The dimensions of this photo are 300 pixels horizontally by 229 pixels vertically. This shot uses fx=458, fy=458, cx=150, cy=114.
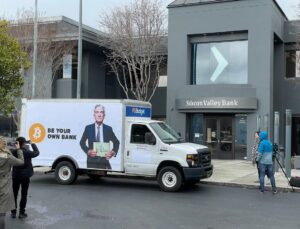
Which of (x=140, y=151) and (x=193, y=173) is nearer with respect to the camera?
(x=193, y=173)

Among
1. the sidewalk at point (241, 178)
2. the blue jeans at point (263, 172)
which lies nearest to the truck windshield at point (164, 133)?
the sidewalk at point (241, 178)

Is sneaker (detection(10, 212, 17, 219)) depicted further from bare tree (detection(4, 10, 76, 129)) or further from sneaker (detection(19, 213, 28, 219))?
bare tree (detection(4, 10, 76, 129))

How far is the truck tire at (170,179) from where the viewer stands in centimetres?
1334

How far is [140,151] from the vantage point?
14.0 metres

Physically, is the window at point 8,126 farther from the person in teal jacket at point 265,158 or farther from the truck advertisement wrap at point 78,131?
the person in teal jacket at point 265,158

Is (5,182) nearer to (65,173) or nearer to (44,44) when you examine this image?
(65,173)

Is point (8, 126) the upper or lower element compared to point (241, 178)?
upper

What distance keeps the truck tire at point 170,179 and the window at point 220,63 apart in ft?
43.6

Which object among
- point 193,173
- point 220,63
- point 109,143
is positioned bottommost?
point 193,173

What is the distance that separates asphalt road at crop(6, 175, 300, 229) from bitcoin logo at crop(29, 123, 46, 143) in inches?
57.7

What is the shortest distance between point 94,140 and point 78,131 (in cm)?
68

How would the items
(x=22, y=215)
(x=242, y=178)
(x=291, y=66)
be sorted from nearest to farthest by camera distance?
(x=22, y=215)
(x=242, y=178)
(x=291, y=66)

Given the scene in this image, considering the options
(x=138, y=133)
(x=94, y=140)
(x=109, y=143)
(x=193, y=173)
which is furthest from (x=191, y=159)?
(x=94, y=140)

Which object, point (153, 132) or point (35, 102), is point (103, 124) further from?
point (35, 102)
